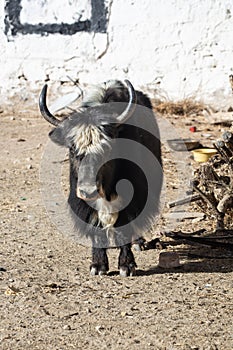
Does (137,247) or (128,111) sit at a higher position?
(128,111)

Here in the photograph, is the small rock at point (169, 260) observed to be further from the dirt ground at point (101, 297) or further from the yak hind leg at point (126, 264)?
the yak hind leg at point (126, 264)

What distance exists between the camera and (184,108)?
1020 centimetres

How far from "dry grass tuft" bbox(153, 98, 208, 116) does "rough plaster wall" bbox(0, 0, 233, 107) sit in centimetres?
10

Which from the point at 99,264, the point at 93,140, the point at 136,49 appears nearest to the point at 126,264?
the point at 99,264

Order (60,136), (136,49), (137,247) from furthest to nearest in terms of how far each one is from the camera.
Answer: (136,49) → (137,247) → (60,136)

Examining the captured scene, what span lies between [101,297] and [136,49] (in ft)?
20.9

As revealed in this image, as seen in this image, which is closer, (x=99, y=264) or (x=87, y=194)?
(x=87, y=194)

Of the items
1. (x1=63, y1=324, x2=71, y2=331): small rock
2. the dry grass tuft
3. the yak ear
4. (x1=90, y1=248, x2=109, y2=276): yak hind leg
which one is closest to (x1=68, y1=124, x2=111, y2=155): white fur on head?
the yak ear

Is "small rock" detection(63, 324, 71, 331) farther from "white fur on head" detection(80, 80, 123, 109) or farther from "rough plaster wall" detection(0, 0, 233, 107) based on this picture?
"rough plaster wall" detection(0, 0, 233, 107)

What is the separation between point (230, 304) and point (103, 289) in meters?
0.78

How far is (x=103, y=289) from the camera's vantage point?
4.70m

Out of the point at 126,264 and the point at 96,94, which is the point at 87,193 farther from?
the point at 96,94

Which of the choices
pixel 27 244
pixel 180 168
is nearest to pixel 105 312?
pixel 27 244

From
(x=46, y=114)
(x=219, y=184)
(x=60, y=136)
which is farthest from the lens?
(x=219, y=184)
